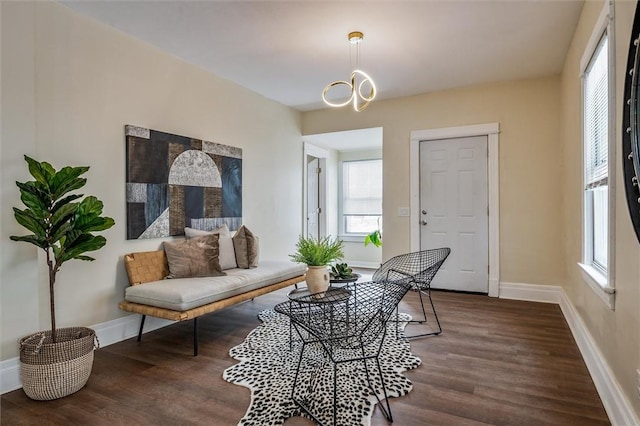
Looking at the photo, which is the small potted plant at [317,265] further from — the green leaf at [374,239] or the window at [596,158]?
the green leaf at [374,239]

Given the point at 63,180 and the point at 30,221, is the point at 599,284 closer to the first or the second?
the point at 63,180

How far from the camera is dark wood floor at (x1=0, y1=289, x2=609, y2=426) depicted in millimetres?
1979

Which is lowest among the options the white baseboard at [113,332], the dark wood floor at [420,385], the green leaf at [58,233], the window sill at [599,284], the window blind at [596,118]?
the dark wood floor at [420,385]

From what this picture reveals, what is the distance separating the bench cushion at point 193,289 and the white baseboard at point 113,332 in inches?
11.3

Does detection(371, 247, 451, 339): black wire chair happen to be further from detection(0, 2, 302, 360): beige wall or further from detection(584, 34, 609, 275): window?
detection(0, 2, 302, 360): beige wall

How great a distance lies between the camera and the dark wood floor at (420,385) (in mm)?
1979

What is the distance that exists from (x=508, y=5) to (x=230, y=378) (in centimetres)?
342

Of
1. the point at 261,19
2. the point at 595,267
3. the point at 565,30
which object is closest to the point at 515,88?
the point at 565,30

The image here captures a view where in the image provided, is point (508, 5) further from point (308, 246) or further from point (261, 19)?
point (308, 246)

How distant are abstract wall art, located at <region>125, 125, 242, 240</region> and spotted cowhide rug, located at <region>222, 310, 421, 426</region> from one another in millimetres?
1436

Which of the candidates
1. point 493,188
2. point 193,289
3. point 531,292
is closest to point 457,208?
point 493,188

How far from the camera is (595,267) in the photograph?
2.72 meters

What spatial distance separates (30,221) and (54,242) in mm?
185

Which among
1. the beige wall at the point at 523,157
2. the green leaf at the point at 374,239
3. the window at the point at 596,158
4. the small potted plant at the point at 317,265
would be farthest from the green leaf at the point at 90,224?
the green leaf at the point at 374,239
